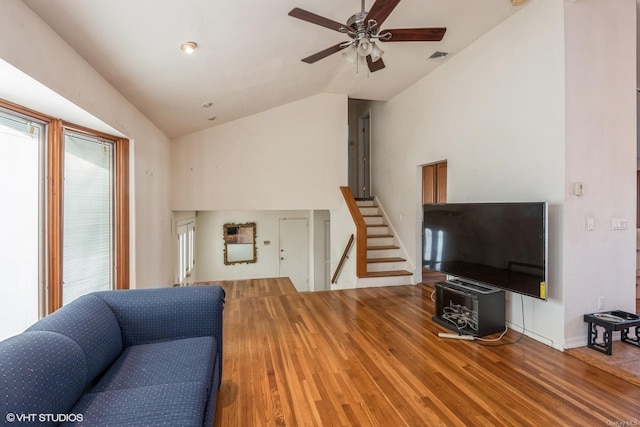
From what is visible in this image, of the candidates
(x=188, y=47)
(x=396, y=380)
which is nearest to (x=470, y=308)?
(x=396, y=380)

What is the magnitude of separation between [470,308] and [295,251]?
18.6ft

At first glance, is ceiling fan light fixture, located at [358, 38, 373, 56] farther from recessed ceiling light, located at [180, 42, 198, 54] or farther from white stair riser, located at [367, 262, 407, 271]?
white stair riser, located at [367, 262, 407, 271]

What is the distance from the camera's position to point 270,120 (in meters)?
5.75

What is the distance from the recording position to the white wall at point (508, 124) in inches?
114

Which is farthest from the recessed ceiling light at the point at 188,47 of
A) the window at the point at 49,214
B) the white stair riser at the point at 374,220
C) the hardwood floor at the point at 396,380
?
the white stair riser at the point at 374,220

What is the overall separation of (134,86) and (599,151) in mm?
4625

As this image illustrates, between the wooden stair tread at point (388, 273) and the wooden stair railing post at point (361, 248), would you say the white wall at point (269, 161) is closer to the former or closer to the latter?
the wooden stair railing post at point (361, 248)

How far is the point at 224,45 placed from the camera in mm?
2887

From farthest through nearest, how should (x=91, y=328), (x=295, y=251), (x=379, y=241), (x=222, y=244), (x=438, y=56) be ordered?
(x=295, y=251), (x=222, y=244), (x=379, y=241), (x=438, y=56), (x=91, y=328)

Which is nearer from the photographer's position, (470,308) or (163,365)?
(163,365)

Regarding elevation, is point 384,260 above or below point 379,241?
below

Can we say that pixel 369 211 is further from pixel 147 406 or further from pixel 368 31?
pixel 147 406

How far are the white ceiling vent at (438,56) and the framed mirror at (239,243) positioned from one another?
562 centimetres

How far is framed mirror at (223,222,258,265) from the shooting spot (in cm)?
798
